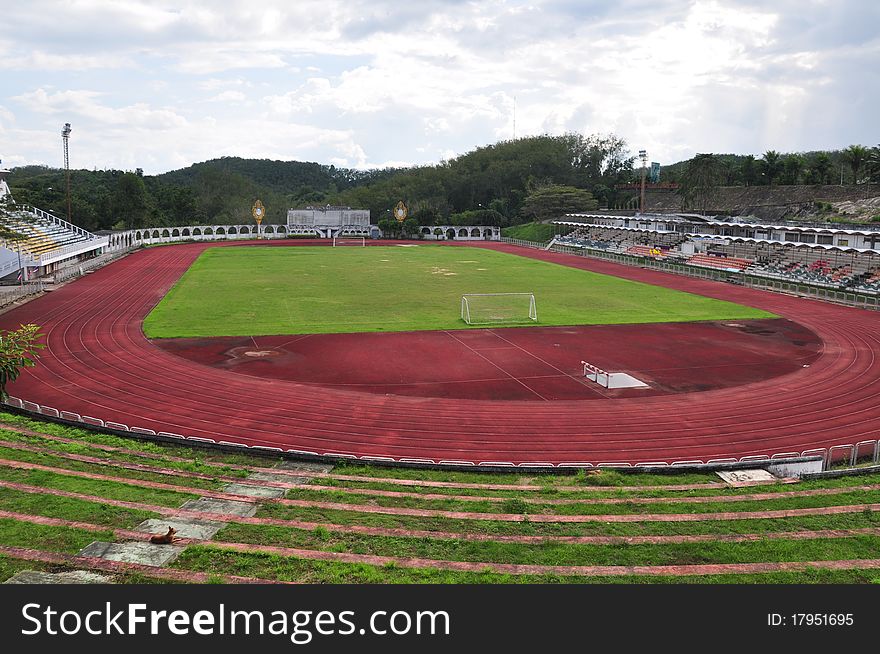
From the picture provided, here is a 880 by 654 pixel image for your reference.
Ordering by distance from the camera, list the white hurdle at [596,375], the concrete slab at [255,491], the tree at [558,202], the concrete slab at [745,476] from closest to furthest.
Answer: the concrete slab at [255,491], the concrete slab at [745,476], the white hurdle at [596,375], the tree at [558,202]

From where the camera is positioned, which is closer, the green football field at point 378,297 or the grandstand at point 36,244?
the green football field at point 378,297

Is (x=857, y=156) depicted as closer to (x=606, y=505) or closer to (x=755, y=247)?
(x=755, y=247)

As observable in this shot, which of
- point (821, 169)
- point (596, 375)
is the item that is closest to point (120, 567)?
point (596, 375)

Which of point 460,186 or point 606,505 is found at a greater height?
point 460,186

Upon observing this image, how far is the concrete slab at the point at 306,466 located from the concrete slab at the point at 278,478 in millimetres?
548

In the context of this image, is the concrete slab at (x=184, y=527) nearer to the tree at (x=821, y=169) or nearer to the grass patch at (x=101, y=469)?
the grass patch at (x=101, y=469)

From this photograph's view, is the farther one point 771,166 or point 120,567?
point 771,166

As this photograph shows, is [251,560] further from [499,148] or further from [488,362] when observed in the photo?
[499,148]

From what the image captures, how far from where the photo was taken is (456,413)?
1930 centimetres

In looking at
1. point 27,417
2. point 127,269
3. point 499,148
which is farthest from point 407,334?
point 499,148

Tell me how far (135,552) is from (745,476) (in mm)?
11794

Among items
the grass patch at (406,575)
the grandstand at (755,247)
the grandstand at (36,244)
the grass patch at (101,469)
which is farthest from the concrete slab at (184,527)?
the grandstand at (755,247)

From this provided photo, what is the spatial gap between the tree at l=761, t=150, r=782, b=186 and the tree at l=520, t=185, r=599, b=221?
25557 millimetres

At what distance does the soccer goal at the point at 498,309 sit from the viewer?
34531 mm
